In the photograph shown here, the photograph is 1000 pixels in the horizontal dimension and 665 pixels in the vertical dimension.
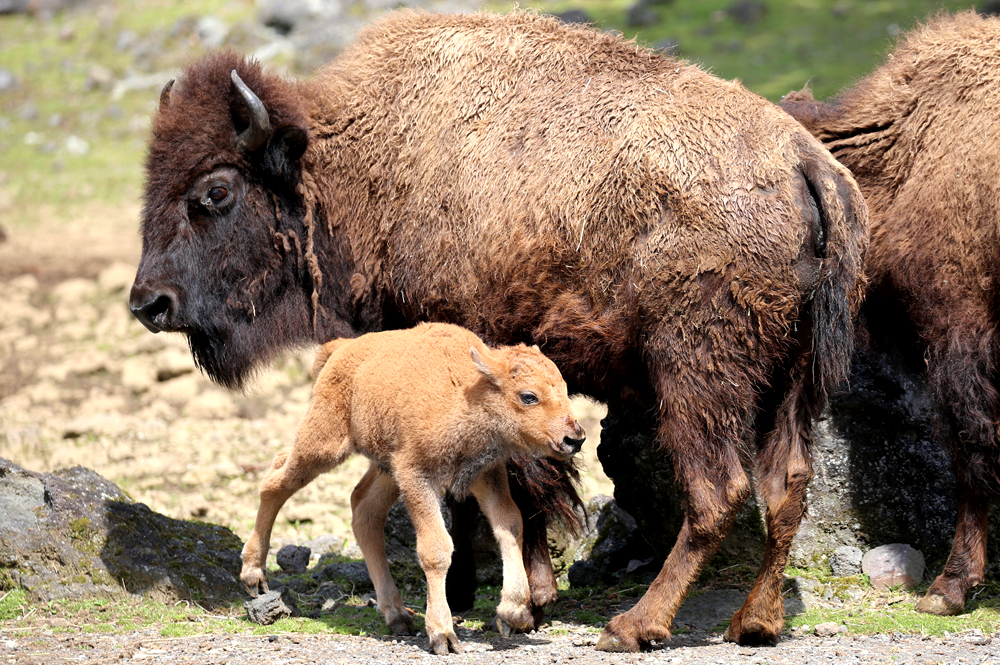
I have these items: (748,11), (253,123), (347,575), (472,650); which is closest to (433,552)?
(472,650)

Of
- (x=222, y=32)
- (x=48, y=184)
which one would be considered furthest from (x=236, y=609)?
(x=222, y=32)

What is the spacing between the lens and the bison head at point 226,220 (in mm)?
6648

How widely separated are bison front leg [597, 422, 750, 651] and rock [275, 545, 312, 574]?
7.71 ft

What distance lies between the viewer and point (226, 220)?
6723mm

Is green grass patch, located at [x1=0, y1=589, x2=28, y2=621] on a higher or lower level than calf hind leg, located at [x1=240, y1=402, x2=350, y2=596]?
lower

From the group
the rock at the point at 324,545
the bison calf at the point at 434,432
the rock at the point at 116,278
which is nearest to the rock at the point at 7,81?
the rock at the point at 116,278

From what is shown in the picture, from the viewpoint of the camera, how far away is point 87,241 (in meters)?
15.9

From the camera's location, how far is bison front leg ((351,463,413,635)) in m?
5.90

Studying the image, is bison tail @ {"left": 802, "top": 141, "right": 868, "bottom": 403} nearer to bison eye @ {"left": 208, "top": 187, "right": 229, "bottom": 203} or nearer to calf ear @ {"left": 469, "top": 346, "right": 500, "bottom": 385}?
calf ear @ {"left": 469, "top": 346, "right": 500, "bottom": 385}

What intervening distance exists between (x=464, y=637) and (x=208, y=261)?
107 inches

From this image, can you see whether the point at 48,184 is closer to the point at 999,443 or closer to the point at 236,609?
the point at 236,609

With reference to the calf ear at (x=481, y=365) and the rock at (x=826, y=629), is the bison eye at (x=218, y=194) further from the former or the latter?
the rock at (x=826, y=629)

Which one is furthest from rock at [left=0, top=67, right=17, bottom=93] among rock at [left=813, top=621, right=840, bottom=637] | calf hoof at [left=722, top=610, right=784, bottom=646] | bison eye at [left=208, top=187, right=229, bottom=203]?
rock at [left=813, top=621, right=840, bottom=637]

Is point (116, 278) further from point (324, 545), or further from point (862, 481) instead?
point (862, 481)
